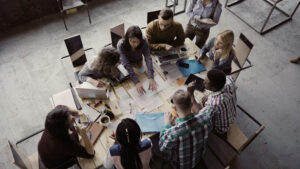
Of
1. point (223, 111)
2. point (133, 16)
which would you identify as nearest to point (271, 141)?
point (223, 111)

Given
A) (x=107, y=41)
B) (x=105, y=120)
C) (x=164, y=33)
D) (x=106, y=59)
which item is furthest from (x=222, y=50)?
(x=107, y=41)

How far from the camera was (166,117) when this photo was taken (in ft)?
8.01

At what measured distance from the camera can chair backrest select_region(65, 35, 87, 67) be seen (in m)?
2.96

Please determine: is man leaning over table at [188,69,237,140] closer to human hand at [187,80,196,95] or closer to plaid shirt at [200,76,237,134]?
plaid shirt at [200,76,237,134]

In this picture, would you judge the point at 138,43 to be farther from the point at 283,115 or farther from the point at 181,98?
the point at 283,115

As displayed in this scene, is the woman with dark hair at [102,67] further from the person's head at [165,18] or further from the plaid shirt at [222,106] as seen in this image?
the plaid shirt at [222,106]

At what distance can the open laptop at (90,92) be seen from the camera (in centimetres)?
249

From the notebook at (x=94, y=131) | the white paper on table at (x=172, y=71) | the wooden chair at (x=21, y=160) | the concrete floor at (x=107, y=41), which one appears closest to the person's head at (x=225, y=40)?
the white paper on table at (x=172, y=71)

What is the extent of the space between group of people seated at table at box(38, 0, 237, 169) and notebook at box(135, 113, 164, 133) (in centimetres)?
9

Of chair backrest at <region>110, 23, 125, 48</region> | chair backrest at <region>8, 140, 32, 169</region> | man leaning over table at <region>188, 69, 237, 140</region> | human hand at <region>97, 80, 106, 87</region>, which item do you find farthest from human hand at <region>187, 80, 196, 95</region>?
chair backrest at <region>8, 140, 32, 169</region>

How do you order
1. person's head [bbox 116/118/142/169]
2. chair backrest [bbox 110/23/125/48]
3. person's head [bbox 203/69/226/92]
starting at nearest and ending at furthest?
person's head [bbox 116/118/142/169], person's head [bbox 203/69/226/92], chair backrest [bbox 110/23/125/48]

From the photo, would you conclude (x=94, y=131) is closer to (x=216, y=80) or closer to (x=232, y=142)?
(x=216, y=80)

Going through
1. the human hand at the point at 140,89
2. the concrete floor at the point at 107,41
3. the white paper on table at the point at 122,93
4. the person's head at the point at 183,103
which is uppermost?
the person's head at the point at 183,103

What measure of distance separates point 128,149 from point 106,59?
3.59ft
